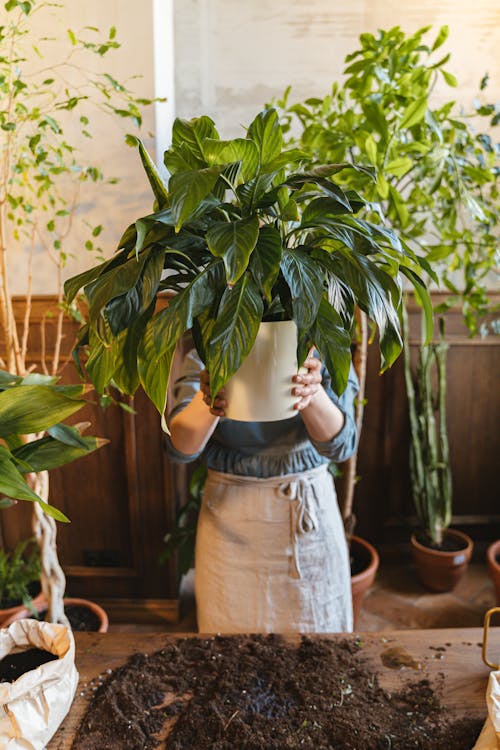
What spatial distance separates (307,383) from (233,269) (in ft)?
1.43

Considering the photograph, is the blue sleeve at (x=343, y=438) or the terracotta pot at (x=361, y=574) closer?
the blue sleeve at (x=343, y=438)

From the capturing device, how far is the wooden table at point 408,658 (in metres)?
1.21

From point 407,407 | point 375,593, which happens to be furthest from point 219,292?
point 375,593

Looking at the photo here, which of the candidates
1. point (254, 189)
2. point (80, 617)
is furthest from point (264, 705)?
point (80, 617)

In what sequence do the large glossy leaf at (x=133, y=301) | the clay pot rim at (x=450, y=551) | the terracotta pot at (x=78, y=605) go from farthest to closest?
the clay pot rim at (x=450, y=551) < the terracotta pot at (x=78, y=605) < the large glossy leaf at (x=133, y=301)

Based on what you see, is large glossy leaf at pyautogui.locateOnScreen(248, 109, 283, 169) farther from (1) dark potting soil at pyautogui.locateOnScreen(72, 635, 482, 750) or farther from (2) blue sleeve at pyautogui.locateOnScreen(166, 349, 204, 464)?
(1) dark potting soil at pyautogui.locateOnScreen(72, 635, 482, 750)

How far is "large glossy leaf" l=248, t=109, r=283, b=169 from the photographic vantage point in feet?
3.26

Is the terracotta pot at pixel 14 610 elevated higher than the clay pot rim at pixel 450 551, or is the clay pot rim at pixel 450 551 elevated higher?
the terracotta pot at pixel 14 610

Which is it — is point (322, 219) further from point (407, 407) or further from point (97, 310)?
point (407, 407)

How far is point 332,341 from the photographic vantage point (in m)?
0.98

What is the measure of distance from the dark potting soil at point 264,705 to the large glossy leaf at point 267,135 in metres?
0.95

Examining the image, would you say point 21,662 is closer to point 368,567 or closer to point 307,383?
point 307,383

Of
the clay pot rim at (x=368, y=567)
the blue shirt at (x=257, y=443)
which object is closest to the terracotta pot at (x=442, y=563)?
the clay pot rim at (x=368, y=567)

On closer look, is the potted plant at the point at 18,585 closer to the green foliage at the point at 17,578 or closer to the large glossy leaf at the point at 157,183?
the green foliage at the point at 17,578
